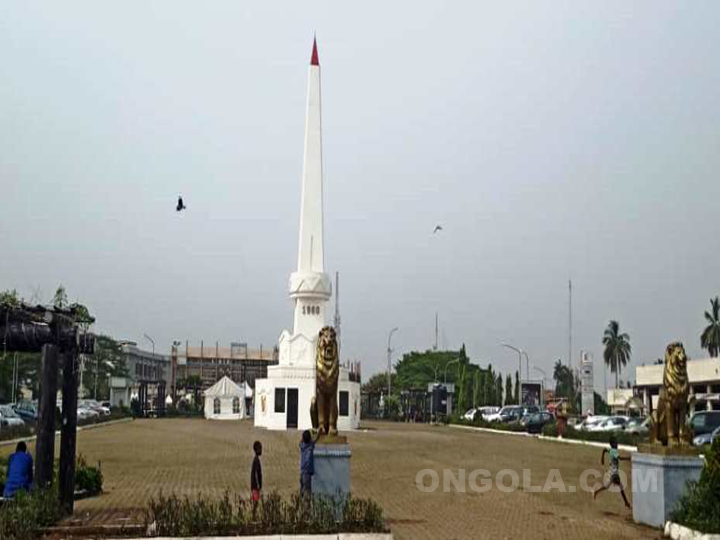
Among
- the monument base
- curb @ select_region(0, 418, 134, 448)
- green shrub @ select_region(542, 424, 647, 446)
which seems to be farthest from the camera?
green shrub @ select_region(542, 424, 647, 446)

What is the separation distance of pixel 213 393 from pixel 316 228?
2348 centimetres

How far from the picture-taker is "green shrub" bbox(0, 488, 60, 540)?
1116 centimetres

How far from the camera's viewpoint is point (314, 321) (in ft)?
168

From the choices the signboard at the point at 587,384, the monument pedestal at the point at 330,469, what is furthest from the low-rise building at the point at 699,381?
the monument pedestal at the point at 330,469

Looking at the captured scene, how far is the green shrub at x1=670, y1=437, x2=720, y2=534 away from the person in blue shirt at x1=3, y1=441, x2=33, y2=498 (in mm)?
10039

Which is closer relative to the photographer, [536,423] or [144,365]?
[536,423]

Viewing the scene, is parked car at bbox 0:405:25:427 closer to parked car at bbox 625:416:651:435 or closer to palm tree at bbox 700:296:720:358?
parked car at bbox 625:416:651:435

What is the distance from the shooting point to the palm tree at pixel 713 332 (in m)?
82.2

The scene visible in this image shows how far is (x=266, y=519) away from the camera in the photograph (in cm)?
1144

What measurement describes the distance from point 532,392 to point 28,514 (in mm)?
62865

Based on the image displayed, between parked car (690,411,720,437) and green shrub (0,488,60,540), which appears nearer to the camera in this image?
green shrub (0,488,60,540)

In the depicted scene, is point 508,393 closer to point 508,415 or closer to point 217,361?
point 508,415

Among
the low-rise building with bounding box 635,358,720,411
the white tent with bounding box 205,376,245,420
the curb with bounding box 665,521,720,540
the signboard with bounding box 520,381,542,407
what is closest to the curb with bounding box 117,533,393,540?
the curb with bounding box 665,521,720,540

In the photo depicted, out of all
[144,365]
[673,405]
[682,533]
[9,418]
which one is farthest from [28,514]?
[144,365]
